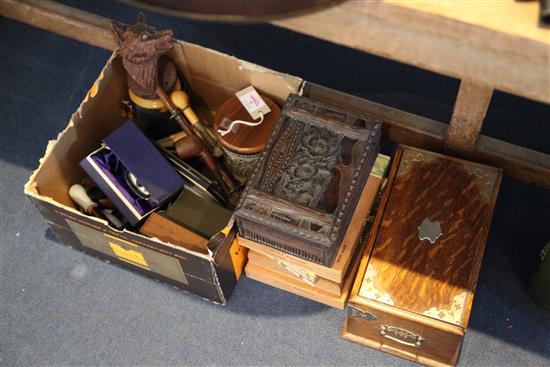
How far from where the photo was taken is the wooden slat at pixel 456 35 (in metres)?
1.31

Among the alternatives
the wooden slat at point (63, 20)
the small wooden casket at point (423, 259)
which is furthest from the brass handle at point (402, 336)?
the wooden slat at point (63, 20)

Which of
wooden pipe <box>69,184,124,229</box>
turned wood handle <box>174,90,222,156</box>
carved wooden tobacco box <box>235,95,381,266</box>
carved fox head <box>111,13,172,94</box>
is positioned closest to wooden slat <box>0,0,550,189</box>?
carved wooden tobacco box <box>235,95,381,266</box>

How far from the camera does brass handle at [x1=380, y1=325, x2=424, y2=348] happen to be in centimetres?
188

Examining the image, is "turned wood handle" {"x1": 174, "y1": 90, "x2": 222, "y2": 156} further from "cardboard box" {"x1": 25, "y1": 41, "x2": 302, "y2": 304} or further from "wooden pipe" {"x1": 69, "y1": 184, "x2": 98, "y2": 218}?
"wooden pipe" {"x1": 69, "y1": 184, "x2": 98, "y2": 218}

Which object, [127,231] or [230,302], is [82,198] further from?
[230,302]

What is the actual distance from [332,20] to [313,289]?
88 centimetres

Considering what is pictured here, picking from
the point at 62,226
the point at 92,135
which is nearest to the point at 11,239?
the point at 62,226

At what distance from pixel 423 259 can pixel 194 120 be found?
774mm

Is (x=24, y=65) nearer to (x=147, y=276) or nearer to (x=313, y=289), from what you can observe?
(x=147, y=276)

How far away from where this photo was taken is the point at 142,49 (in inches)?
78.5

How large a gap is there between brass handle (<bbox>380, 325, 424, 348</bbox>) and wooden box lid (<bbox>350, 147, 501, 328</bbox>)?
0.35 feet

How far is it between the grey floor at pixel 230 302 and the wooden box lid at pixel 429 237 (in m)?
0.26

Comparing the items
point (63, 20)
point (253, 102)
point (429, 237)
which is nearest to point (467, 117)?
point (429, 237)

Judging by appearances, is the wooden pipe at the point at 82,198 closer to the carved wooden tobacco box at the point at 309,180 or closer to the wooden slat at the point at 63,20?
the carved wooden tobacco box at the point at 309,180
